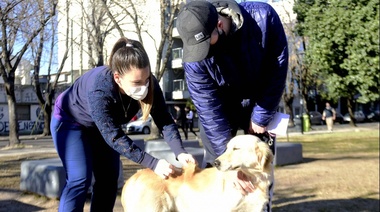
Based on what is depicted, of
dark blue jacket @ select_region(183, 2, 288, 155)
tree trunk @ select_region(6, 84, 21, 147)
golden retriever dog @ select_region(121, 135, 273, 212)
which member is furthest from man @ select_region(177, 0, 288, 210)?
tree trunk @ select_region(6, 84, 21, 147)

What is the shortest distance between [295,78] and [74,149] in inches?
1187

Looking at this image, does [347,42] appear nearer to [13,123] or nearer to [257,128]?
[257,128]

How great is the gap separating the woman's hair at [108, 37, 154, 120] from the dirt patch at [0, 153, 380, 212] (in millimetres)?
2913

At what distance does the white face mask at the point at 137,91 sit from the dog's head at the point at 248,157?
29.6 inches

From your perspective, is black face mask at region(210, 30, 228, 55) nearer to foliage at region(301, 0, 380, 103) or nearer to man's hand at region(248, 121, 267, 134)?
man's hand at region(248, 121, 267, 134)

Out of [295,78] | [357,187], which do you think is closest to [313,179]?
Answer: [357,187]

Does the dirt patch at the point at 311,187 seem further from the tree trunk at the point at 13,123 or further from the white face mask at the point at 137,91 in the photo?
the tree trunk at the point at 13,123

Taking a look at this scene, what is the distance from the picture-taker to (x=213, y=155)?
3754 mm

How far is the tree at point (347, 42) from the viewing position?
1273 cm

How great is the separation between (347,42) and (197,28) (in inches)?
480

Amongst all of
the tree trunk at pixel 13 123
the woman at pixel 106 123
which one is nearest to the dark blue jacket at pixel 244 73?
the woman at pixel 106 123

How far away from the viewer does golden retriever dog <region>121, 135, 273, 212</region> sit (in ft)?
10.5

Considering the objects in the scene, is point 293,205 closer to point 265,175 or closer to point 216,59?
point 265,175

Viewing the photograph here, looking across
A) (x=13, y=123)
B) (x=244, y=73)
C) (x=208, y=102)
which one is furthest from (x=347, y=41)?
(x=13, y=123)
